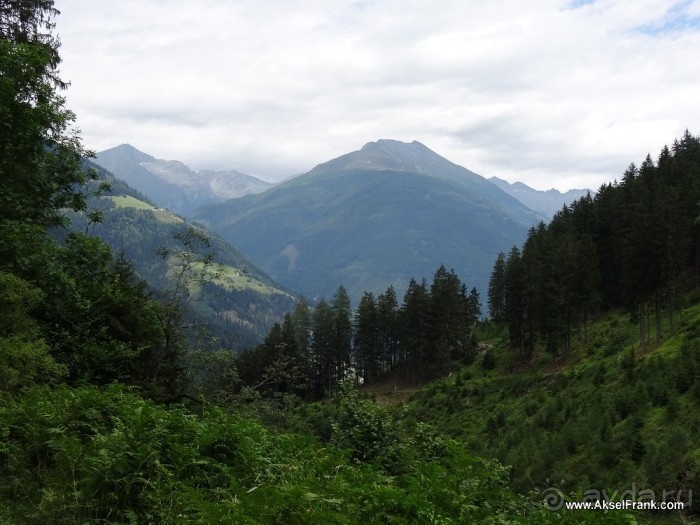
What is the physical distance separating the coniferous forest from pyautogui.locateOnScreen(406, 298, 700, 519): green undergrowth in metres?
0.13

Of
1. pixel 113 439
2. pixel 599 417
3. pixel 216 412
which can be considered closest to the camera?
pixel 113 439

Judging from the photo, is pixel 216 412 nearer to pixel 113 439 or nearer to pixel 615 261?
pixel 113 439

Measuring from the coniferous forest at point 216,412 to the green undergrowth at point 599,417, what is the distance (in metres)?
0.13

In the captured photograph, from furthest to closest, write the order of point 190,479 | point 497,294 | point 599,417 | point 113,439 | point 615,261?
1. point 497,294
2. point 615,261
3. point 599,417
4. point 113,439
5. point 190,479

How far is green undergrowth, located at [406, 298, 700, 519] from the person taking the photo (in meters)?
16.4

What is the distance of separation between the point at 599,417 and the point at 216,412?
20.9m

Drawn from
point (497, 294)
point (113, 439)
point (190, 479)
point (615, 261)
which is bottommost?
point (190, 479)

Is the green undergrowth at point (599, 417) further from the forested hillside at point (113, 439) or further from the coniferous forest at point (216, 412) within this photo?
the forested hillside at point (113, 439)

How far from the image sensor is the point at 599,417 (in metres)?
24.2

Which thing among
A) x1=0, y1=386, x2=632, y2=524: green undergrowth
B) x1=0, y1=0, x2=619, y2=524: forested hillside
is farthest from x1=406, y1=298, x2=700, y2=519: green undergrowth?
x1=0, y1=0, x2=619, y2=524: forested hillside

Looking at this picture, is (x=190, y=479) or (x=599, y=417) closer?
(x=190, y=479)

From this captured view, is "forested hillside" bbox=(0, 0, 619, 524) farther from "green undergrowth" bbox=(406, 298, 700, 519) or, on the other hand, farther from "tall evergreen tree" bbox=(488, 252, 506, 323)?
"tall evergreen tree" bbox=(488, 252, 506, 323)

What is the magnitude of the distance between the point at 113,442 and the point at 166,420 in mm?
1226

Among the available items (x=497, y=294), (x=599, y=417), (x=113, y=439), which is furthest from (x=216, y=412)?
(x=497, y=294)
